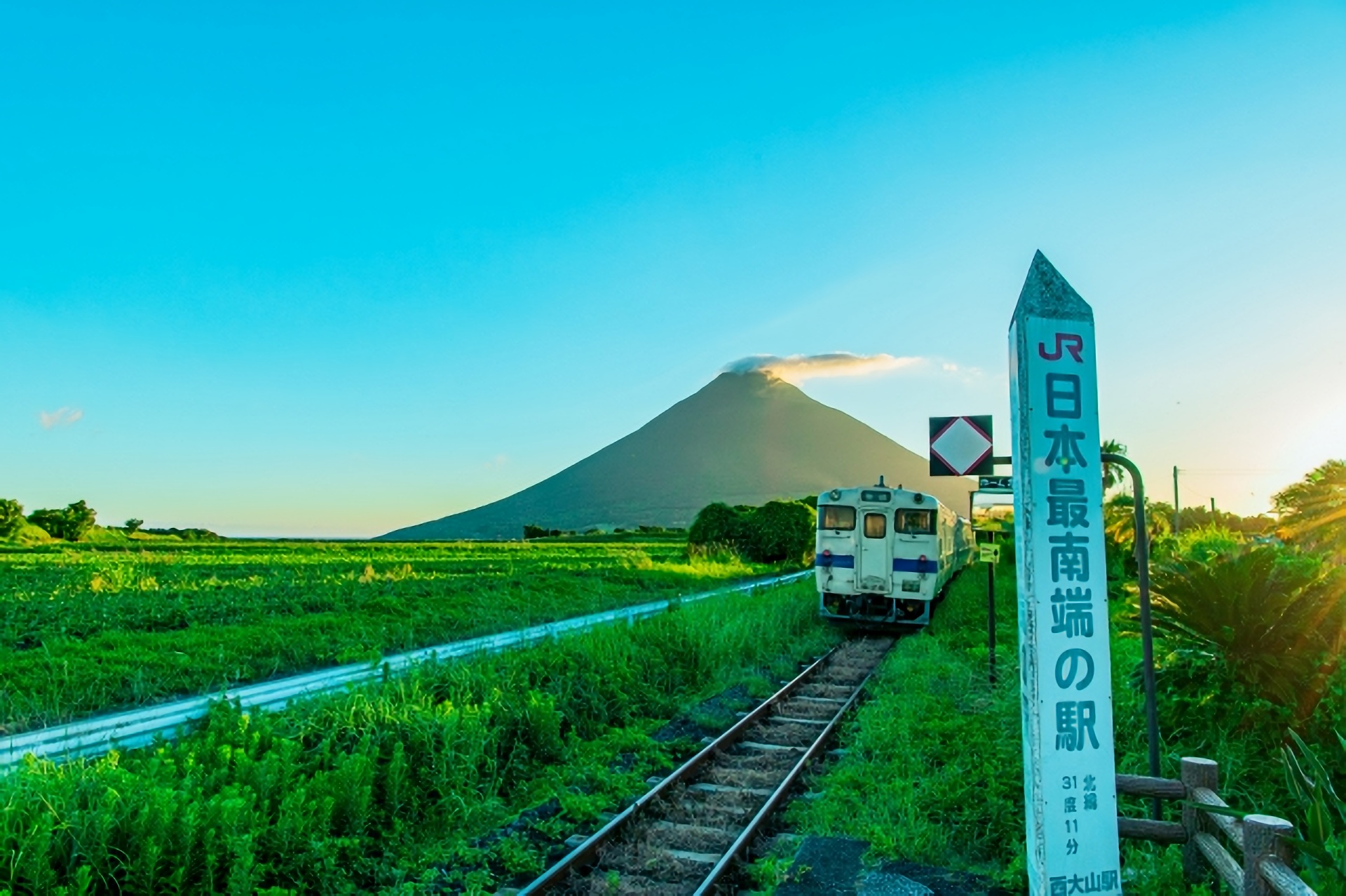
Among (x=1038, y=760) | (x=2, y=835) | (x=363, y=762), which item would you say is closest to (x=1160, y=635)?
(x=1038, y=760)

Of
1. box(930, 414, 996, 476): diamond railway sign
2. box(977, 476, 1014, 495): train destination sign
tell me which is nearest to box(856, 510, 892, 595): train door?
box(930, 414, 996, 476): diamond railway sign

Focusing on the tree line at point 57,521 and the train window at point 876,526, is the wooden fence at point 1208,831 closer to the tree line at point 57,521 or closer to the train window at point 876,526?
the train window at point 876,526

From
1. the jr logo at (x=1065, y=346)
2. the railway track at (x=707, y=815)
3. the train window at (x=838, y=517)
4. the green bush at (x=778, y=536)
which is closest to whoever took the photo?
the jr logo at (x=1065, y=346)

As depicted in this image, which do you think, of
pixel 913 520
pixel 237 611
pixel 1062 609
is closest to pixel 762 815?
pixel 1062 609

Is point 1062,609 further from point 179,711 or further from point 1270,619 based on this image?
point 179,711

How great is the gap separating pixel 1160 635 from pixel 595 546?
43320mm

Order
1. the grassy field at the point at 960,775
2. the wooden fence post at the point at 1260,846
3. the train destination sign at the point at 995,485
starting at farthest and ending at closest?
the train destination sign at the point at 995,485, the grassy field at the point at 960,775, the wooden fence post at the point at 1260,846

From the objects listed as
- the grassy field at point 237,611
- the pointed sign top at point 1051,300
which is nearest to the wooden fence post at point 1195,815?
the pointed sign top at point 1051,300

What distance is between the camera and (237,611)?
53.3ft

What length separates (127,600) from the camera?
53.1 ft

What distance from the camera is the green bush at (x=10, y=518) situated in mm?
45250

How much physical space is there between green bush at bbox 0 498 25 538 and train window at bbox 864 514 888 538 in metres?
48.1

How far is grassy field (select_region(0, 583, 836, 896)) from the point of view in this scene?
4.93 metres

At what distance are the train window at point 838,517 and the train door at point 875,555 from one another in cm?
26
